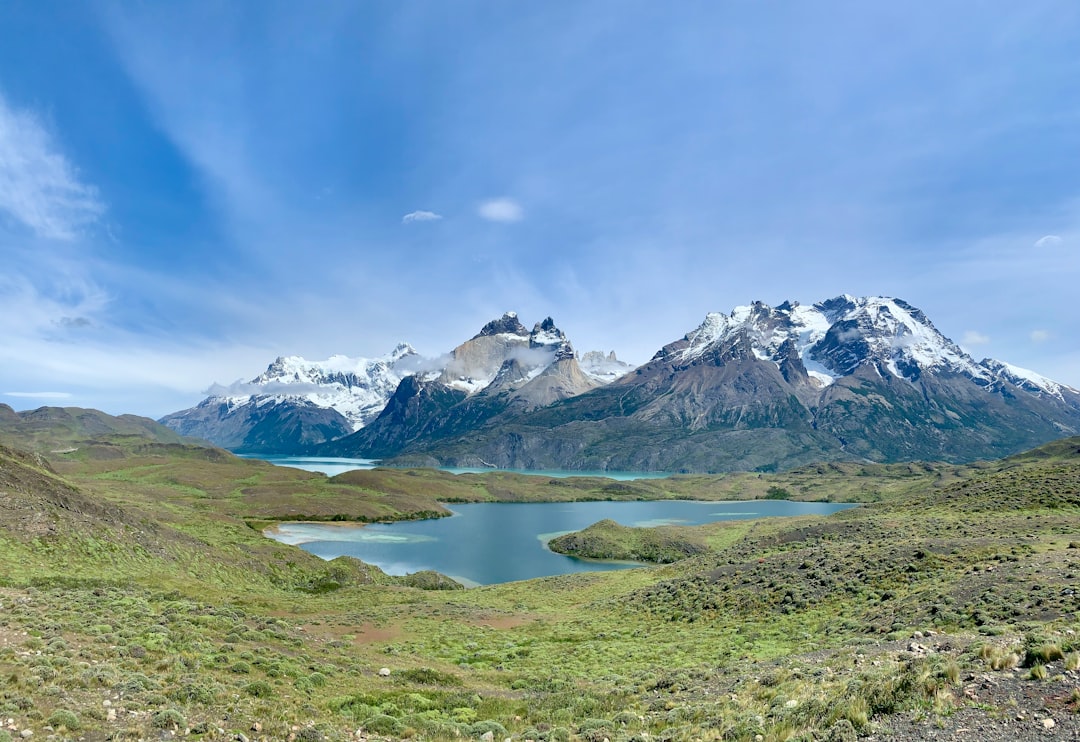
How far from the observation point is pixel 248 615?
3416 cm

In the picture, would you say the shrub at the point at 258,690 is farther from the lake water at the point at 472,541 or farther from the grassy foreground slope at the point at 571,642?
the lake water at the point at 472,541

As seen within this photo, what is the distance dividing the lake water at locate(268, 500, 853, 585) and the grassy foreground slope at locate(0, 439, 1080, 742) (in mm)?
34441

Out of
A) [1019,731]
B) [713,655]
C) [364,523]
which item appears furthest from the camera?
[364,523]

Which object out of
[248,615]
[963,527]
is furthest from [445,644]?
[963,527]

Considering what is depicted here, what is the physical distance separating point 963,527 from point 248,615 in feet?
Result: 187

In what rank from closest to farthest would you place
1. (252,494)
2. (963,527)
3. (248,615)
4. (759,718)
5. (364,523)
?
(759,718) → (248,615) → (963,527) → (364,523) → (252,494)

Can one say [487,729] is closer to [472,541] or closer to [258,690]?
[258,690]

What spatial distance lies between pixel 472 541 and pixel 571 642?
9644cm

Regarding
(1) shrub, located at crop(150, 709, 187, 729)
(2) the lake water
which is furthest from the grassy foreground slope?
(2) the lake water

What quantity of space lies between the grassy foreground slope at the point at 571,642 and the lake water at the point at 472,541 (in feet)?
113

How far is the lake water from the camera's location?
320 feet

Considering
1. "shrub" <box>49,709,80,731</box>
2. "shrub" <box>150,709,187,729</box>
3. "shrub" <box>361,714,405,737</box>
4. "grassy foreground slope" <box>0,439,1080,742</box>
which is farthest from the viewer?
"shrub" <box>361,714,405,737</box>

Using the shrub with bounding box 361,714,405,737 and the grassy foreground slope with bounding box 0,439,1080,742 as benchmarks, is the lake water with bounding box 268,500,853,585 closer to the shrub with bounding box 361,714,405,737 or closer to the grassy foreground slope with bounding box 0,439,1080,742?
the grassy foreground slope with bounding box 0,439,1080,742

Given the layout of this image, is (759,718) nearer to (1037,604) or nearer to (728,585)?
(1037,604)
